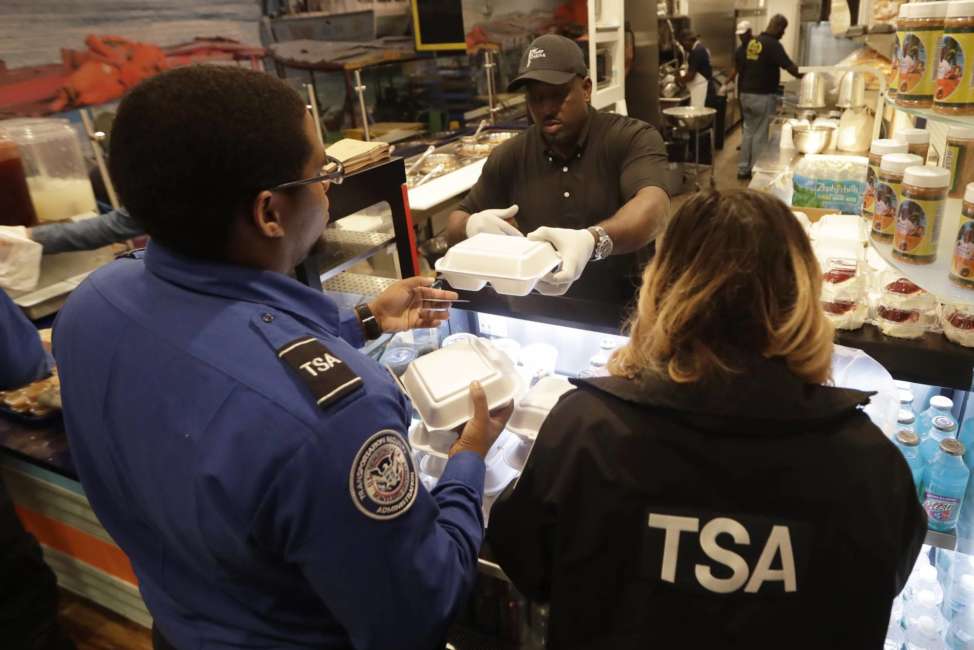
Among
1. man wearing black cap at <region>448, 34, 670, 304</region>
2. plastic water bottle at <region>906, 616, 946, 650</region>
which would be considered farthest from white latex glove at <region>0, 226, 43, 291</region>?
plastic water bottle at <region>906, 616, 946, 650</region>

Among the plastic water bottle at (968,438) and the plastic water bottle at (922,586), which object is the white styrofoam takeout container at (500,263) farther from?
the plastic water bottle at (922,586)

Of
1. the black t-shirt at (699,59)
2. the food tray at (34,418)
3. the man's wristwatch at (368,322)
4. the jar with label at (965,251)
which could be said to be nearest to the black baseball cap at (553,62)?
the man's wristwatch at (368,322)

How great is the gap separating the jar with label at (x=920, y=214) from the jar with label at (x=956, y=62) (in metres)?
0.13

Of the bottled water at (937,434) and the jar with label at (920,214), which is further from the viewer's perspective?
the bottled water at (937,434)

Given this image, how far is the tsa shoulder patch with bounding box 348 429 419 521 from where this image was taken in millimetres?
939

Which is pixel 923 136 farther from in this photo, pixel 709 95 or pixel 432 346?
pixel 709 95

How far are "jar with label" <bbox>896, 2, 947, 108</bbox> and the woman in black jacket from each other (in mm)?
545

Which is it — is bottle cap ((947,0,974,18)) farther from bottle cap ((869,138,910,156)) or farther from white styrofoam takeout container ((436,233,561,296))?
white styrofoam takeout container ((436,233,561,296))

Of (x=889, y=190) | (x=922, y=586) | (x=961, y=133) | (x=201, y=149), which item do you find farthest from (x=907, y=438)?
(x=201, y=149)

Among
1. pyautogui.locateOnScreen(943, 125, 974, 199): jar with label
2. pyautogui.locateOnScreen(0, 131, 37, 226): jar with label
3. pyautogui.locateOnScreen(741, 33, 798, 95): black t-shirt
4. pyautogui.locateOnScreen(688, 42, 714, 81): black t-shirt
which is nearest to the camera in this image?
pyautogui.locateOnScreen(943, 125, 974, 199): jar with label

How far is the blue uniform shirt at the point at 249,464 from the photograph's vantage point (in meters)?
0.91

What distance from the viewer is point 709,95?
1017cm

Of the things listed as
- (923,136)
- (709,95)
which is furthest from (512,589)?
(709,95)

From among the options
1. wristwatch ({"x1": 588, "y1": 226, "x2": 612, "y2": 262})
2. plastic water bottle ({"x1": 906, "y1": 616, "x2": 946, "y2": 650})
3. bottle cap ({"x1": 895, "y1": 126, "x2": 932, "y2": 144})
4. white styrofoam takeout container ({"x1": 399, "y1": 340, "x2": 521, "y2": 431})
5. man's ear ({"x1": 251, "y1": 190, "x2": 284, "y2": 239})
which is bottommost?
plastic water bottle ({"x1": 906, "y1": 616, "x2": 946, "y2": 650})
